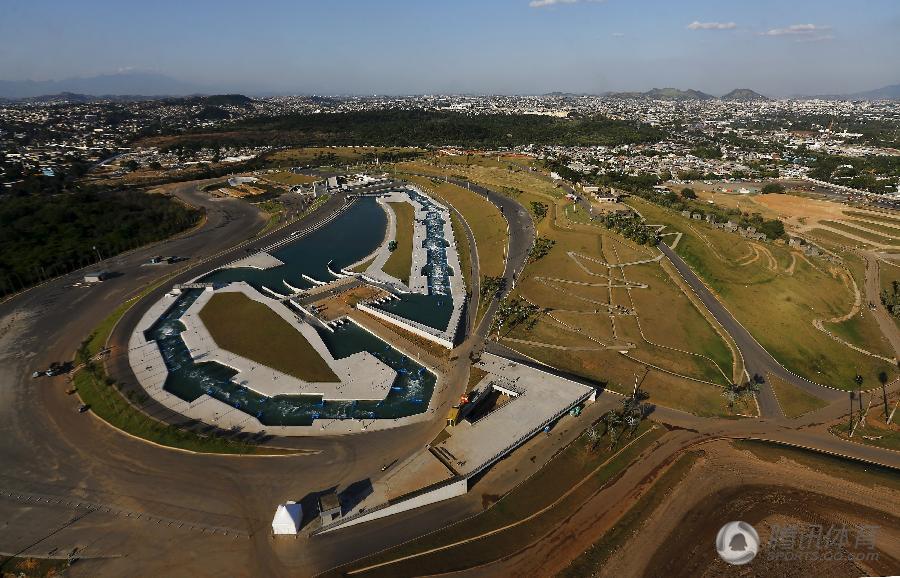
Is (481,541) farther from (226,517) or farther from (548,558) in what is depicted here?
(226,517)

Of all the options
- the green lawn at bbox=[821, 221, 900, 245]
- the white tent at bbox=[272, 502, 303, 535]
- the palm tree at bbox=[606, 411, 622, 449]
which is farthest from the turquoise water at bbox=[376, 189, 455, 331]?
the green lawn at bbox=[821, 221, 900, 245]

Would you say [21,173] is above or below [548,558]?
above

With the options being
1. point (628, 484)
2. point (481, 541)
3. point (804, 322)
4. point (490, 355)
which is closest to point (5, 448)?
point (481, 541)

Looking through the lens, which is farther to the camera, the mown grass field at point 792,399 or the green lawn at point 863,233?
the green lawn at point 863,233

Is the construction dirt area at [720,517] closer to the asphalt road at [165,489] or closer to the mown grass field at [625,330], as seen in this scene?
the asphalt road at [165,489]

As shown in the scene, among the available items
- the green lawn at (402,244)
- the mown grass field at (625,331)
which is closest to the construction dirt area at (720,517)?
the mown grass field at (625,331)

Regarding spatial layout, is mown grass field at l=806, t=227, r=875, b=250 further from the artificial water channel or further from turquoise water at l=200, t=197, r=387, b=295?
turquoise water at l=200, t=197, r=387, b=295
